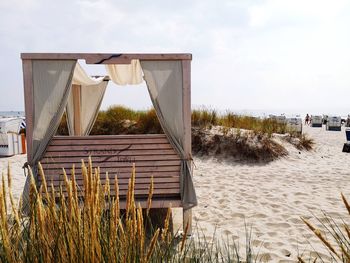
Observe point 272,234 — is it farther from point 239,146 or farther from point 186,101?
point 239,146

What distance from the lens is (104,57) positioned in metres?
4.02

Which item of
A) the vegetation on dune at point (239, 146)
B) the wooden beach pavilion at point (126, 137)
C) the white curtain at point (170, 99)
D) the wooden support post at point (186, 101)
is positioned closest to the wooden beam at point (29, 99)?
the wooden beach pavilion at point (126, 137)

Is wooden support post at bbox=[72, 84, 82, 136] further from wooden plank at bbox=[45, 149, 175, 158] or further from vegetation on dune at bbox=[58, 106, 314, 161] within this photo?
vegetation on dune at bbox=[58, 106, 314, 161]

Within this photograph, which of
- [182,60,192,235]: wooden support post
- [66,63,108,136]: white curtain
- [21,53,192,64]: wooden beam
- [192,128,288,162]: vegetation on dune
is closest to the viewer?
[21,53,192,64]: wooden beam

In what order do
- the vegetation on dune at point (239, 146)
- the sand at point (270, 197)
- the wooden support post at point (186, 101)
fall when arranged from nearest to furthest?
the sand at point (270, 197) < the wooden support post at point (186, 101) < the vegetation on dune at point (239, 146)

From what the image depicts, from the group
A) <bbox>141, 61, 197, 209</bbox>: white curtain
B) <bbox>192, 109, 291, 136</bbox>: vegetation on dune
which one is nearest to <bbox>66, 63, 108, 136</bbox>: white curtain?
<bbox>141, 61, 197, 209</bbox>: white curtain

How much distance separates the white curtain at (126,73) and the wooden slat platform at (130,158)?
1.86m

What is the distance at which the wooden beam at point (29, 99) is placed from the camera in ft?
12.8

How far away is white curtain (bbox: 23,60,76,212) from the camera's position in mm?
3945

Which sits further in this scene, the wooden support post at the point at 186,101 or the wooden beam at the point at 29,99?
the wooden support post at the point at 186,101

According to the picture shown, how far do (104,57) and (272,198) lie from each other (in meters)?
3.50

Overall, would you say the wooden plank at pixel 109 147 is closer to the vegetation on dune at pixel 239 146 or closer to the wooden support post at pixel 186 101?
the wooden support post at pixel 186 101

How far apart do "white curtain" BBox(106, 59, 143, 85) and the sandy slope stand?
8.13 feet

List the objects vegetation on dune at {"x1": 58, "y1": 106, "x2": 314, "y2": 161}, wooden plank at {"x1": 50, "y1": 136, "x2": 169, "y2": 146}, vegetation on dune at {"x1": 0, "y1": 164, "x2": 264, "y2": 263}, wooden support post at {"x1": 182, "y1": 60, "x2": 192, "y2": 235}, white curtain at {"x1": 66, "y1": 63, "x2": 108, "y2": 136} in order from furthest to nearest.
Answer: vegetation on dune at {"x1": 58, "y1": 106, "x2": 314, "y2": 161}, white curtain at {"x1": 66, "y1": 63, "x2": 108, "y2": 136}, wooden plank at {"x1": 50, "y1": 136, "x2": 169, "y2": 146}, wooden support post at {"x1": 182, "y1": 60, "x2": 192, "y2": 235}, vegetation on dune at {"x1": 0, "y1": 164, "x2": 264, "y2": 263}
